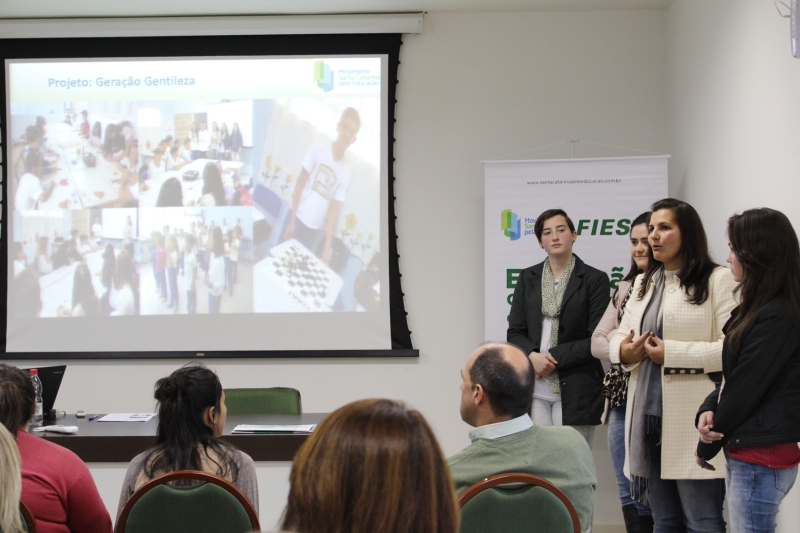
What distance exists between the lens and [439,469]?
3.42 feet

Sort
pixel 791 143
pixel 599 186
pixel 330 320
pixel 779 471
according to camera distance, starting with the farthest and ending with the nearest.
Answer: pixel 330 320 → pixel 599 186 → pixel 791 143 → pixel 779 471

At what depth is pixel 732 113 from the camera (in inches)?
145

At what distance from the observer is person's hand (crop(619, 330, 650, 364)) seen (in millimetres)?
2834

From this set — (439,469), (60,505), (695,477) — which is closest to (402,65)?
(695,477)

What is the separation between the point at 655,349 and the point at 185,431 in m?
1.72

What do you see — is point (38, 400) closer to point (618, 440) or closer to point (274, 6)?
point (618, 440)

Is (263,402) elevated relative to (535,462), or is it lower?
lower

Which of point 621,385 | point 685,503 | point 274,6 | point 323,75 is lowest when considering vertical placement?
point 685,503

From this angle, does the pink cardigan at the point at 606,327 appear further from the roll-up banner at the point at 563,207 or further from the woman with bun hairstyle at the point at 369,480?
the woman with bun hairstyle at the point at 369,480

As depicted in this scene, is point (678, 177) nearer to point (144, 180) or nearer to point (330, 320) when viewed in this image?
point (330, 320)

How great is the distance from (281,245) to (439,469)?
3.82m

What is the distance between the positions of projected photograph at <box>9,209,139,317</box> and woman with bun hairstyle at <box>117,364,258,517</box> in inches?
111

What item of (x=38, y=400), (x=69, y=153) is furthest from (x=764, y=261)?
(x=69, y=153)

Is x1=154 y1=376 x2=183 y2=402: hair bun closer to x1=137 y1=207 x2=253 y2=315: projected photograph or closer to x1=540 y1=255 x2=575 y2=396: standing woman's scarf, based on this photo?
x1=540 y1=255 x2=575 y2=396: standing woman's scarf
